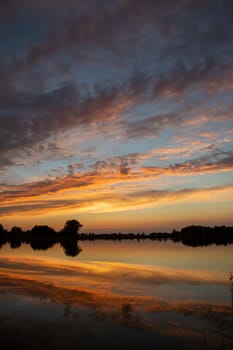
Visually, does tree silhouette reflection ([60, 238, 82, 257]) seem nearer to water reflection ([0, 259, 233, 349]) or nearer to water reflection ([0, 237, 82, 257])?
water reflection ([0, 237, 82, 257])

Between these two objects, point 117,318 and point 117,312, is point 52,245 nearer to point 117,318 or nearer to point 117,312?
point 117,312

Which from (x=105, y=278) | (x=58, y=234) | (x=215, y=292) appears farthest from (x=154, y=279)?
(x=58, y=234)

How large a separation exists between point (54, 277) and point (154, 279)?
862 cm

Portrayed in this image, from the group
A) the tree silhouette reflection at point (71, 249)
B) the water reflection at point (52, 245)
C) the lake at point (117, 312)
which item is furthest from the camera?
the water reflection at point (52, 245)

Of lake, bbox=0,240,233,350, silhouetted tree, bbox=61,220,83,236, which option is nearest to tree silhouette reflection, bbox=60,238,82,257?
lake, bbox=0,240,233,350

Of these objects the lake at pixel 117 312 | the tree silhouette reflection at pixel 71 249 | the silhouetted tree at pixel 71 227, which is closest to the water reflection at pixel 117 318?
the lake at pixel 117 312

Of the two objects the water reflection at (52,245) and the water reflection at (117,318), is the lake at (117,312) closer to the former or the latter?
the water reflection at (117,318)

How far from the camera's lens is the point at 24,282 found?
27.4m

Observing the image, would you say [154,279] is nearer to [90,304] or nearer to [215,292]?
[215,292]

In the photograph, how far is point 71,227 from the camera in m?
197

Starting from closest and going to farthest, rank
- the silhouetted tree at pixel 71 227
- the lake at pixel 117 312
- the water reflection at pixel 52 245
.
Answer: the lake at pixel 117 312, the water reflection at pixel 52 245, the silhouetted tree at pixel 71 227

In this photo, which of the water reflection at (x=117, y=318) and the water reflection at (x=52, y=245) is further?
the water reflection at (x=52, y=245)

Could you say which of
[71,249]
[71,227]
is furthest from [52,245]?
[71,227]

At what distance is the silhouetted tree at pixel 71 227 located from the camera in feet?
645
